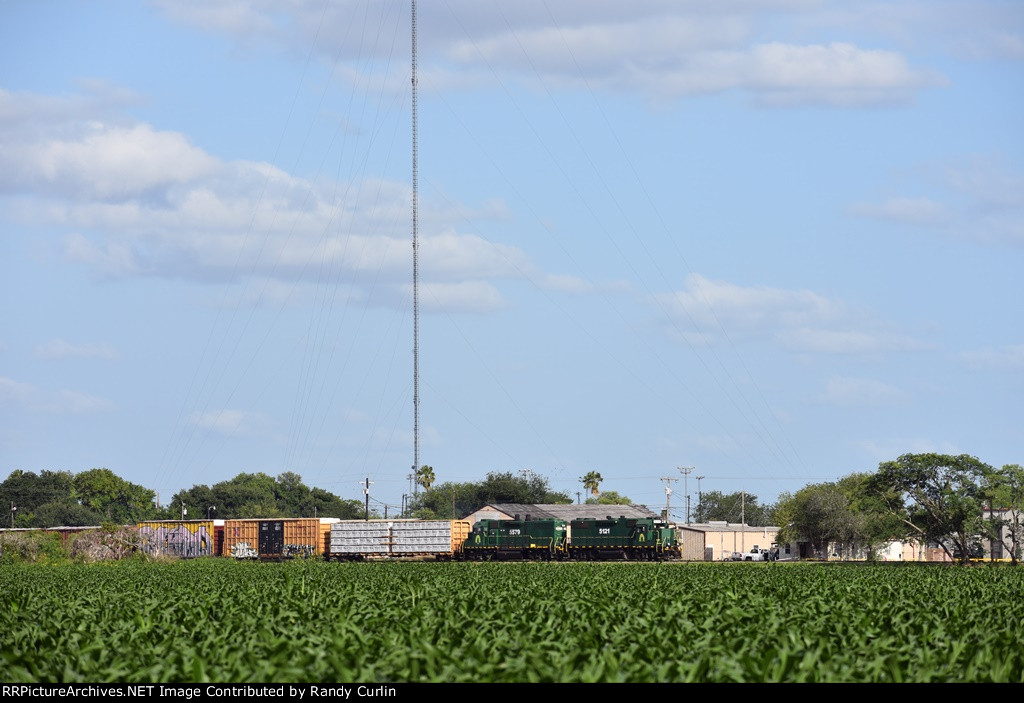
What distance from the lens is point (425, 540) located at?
84.6m

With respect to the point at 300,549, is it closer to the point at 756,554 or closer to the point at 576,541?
the point at 576,541

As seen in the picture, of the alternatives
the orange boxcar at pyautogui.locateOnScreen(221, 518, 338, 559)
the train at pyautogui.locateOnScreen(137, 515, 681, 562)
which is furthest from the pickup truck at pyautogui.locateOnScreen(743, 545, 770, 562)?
the orange boxcar at pyautogui.locateOnScreen(221, 518, 338, 559)

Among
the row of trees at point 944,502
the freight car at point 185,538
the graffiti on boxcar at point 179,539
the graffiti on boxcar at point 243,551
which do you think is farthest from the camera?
the freight car at point 185,538

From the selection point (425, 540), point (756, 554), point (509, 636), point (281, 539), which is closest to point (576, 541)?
point (425, 540)

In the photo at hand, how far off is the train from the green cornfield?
48806 millimetres

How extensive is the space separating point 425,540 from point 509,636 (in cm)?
6575

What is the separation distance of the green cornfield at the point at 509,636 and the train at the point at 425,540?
160ft

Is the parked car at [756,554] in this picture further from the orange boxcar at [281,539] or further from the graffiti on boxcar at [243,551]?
the graffiti on boxcar at [243,551]

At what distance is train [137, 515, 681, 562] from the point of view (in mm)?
81750

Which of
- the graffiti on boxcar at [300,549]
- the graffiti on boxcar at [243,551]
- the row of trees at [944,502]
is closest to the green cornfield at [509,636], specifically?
the row of trees at [944,502]

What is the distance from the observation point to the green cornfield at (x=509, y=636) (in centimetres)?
1608

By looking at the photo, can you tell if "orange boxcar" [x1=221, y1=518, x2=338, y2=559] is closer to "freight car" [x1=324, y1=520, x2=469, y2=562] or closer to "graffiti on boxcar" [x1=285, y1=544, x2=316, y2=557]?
"graffiti on boxcar" [x1=285, y1=544, x2=316, y2=557]
